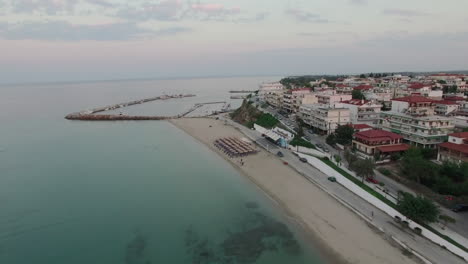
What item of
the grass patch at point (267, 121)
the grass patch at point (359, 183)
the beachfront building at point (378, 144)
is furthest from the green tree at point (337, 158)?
the grass patch at point (267, 121)

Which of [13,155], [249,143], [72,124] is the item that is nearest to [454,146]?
[249,143]

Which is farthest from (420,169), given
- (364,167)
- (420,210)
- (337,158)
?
(337,158)

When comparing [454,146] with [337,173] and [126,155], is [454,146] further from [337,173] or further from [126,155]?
[126,155]

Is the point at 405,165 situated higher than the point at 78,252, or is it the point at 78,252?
the point at 405,165

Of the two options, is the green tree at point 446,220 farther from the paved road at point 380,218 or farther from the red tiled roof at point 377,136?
the red tiled roof at point 377,136

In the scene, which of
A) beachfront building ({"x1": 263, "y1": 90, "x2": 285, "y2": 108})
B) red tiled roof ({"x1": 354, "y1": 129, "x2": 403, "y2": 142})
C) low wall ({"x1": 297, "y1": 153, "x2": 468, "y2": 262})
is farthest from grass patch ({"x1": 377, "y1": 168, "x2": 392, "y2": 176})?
beachfront building ({"x1": 263, "y1": 90, "x2": 285, "y2": 108})
